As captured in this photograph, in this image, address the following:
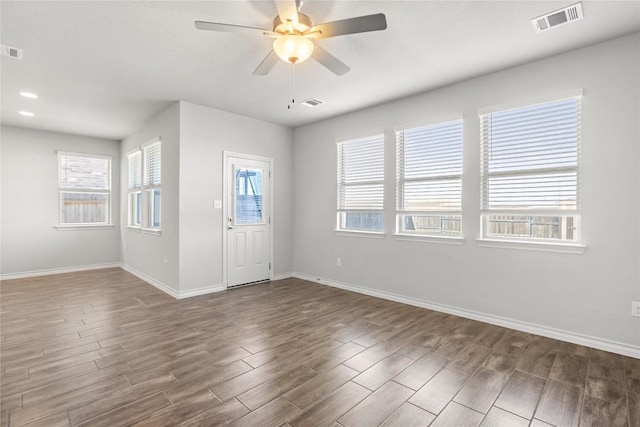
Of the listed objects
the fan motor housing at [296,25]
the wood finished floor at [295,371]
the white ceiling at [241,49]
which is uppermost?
the white ceiling at [241,49]

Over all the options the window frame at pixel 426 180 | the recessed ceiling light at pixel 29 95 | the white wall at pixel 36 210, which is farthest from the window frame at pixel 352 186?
the white wall at pixel 36 210

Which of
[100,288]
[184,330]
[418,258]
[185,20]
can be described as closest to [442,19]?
[185,20]

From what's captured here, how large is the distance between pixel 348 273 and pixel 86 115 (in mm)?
5049

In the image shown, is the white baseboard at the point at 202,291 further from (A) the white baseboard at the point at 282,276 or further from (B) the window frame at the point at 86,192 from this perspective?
(B) the window frame at the point at 86,192

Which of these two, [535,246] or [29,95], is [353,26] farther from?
[29,95]

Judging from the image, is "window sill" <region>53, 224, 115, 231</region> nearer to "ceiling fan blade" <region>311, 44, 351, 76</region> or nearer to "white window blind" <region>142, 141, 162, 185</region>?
"white window blind" <region>142, 141, 162, 185</region>

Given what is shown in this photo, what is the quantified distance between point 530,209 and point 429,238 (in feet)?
3.88

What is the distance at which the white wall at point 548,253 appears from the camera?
285cm

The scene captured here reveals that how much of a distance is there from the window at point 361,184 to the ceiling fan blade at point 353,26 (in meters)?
2.64

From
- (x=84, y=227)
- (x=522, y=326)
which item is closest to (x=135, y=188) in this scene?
(x=84, y=227)

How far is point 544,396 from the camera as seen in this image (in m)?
2.21

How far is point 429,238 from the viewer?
414 centimetres

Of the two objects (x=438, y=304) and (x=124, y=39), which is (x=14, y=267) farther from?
(x=438, y=304)

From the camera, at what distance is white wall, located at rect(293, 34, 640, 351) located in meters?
2.85
